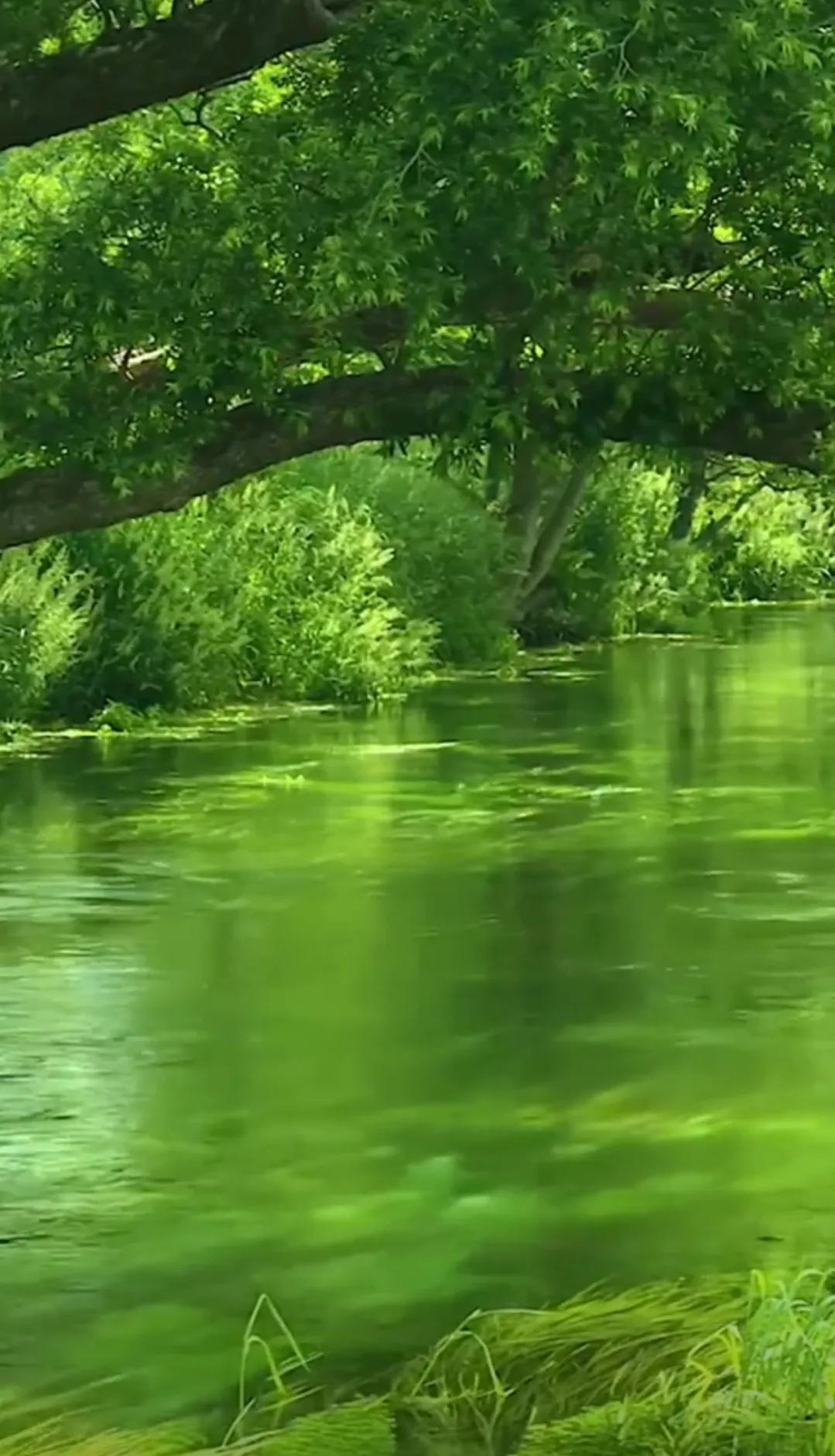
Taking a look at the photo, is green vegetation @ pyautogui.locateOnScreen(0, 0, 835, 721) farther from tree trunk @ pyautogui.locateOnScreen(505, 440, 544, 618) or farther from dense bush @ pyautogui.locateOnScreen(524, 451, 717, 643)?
dense bush @ pyautogui.locateOnScreen(524, 451, 717, 643)

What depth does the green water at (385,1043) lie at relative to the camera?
8633 mm

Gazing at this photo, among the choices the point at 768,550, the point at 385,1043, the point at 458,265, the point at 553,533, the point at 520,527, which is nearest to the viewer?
the point at 458,265

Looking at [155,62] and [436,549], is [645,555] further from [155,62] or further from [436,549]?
[155,62]

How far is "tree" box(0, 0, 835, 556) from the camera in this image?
29.0 feet

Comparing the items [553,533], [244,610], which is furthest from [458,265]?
[553,533]

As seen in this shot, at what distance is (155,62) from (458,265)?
1168mm

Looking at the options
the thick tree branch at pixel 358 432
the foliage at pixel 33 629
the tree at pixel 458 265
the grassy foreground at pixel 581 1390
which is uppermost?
the tree at pixel 458 265

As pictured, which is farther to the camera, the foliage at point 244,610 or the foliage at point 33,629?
the foliage at point 244,610

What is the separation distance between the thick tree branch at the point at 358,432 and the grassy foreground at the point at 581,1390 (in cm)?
286

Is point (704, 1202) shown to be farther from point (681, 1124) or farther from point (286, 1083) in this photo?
point (286, 1083)

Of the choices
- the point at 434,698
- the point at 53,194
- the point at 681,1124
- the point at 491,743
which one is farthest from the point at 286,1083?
the point at 434,698

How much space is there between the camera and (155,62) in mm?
9438

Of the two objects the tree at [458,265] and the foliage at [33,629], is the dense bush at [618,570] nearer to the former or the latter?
the foliage at [33,629]

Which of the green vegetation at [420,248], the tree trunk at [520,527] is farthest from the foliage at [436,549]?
the green vegetation at [420,248]
